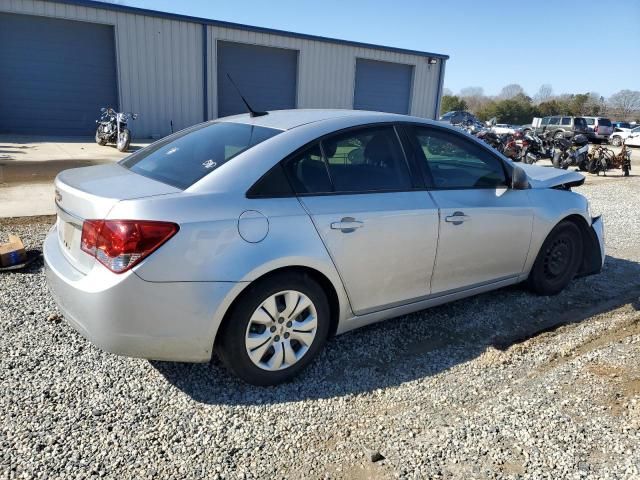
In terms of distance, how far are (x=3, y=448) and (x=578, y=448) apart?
9.11 feet

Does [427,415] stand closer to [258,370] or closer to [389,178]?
[258,370]

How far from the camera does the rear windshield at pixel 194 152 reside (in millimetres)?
2961

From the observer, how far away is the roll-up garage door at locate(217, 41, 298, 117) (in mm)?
18766

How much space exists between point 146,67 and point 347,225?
52.9 feet

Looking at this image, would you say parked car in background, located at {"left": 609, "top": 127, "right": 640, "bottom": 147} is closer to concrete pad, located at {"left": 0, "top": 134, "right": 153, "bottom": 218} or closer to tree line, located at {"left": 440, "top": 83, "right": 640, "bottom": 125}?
tree line, located at {"left": 440, "top": 83, "right": 640, "bottom": 125}

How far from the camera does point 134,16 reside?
1648cm

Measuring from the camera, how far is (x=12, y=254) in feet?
15.3

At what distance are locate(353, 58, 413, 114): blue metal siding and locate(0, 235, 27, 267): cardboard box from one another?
60.3ft

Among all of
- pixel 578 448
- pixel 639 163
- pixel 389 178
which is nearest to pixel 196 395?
pixel 389 178

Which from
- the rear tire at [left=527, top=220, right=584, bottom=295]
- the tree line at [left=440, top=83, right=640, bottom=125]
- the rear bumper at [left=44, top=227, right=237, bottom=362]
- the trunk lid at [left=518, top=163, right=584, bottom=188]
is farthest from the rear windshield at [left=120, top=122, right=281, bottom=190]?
the tree line at [left=440, top=83, right=640, bottom=125]

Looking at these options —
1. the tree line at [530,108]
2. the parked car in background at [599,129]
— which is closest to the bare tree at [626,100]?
the tree line at [530,108]

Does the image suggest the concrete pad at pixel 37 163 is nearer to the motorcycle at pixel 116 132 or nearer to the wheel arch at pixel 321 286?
the motorcycle at pixel 116 132

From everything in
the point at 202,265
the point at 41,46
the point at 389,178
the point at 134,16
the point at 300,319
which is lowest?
the point at 300,319

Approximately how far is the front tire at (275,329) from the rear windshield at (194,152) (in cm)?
74
